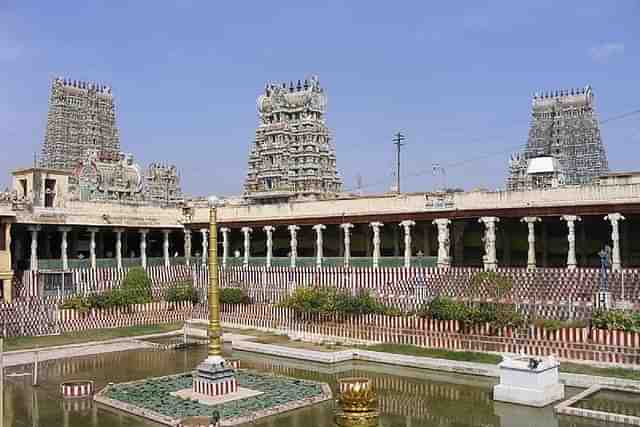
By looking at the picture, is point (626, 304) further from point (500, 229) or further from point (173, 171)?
point (173, 171)

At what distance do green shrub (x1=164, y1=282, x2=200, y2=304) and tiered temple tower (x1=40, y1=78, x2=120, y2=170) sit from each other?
92.9 ft

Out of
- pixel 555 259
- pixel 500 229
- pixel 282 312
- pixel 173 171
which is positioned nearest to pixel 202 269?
pixel 282 312

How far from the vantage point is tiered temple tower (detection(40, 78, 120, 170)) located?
A: 200 feet

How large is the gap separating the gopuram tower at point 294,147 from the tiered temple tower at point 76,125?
15216 millimetres

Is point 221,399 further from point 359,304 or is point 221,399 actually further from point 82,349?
point 82,349

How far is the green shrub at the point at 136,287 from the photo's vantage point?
35244 millimetres

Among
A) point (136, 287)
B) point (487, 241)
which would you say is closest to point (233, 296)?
point (136, 287)

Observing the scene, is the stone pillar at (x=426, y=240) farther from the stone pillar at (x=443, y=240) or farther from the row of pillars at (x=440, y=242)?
the stone pillar at (x=443, y=240)

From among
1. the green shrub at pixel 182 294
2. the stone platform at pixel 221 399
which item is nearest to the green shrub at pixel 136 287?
the green shrub at pixel 182 294

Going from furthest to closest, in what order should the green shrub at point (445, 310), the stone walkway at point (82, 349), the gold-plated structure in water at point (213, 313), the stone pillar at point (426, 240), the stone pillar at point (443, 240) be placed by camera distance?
the stone pillar at point (426, 240) < the stone pillar at point (443, 240) < the stone walkway at point (82, 349) < the green shrub at point (445, 310) < the gold-plated structure in water at point (213, 313)

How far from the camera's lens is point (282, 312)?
3191 centimetres

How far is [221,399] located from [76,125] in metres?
48.8

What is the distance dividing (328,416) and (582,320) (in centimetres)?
1158

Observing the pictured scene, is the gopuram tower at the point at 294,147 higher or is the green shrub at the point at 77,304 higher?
the gopuram tower at the point at 294,147
